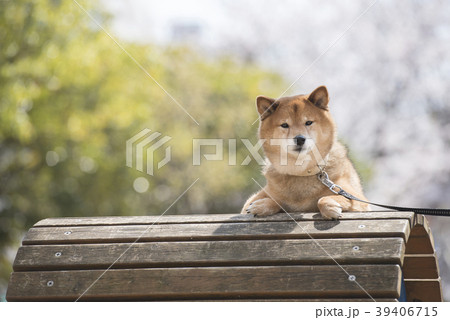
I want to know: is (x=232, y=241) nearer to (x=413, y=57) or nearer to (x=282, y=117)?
(x=282, y=117)

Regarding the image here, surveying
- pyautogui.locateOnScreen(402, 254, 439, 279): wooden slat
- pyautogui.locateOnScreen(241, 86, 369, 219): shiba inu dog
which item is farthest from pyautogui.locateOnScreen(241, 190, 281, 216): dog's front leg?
pyautogui.locateOnScreen(402, 254, 439, 279): wooden slat

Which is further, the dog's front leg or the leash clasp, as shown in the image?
the leash clasp

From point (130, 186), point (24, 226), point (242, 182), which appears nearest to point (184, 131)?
point (242, 182)

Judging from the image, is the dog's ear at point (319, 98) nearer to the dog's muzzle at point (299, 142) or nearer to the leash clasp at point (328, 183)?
the dog's muzzle at point (299, 142)

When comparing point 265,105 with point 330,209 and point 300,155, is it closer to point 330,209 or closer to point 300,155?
point 300,155

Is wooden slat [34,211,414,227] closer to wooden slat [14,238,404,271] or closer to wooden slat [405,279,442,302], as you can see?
wooden slat [14,238,404,271]

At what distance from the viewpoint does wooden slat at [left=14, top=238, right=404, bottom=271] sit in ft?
9.65

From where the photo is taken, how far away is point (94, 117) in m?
11.6

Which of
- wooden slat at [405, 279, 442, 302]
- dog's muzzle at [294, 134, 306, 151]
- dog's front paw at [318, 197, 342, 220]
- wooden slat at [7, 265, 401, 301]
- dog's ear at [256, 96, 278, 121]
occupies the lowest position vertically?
wooden slat at [405, 279, 442, 302]

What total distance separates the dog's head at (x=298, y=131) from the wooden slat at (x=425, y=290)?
997 millimetres

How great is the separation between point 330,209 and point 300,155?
0.53m

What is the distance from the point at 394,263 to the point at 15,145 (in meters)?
10.5

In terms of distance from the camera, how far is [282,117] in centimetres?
383

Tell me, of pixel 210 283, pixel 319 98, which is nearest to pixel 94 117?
pixel 319 98
